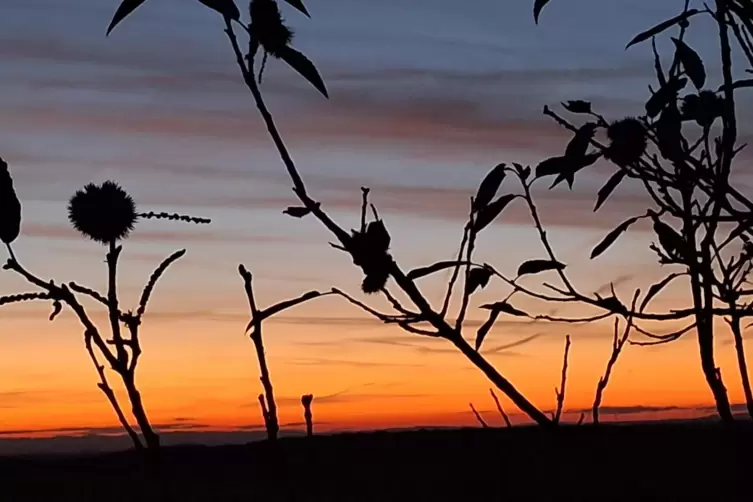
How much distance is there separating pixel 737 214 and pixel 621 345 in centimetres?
36

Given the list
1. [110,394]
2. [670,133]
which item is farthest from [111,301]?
[670,133]

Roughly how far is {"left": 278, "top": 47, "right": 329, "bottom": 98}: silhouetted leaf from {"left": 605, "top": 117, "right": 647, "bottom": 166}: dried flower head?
571 millimetres

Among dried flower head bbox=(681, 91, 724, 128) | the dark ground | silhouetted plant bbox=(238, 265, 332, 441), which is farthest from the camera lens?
dried flower head bbox=(681, 91, 724, 128)

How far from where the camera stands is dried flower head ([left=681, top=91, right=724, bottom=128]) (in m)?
2.07

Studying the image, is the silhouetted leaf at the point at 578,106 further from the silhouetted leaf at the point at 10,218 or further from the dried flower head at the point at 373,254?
the silhouetted leaf at the point at 10,218

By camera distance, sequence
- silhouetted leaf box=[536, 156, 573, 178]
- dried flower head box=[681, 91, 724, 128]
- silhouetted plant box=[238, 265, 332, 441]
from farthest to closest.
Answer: dried flower head box=[681, 91, 724, 128] → silhouetted leaf box=[536, 156, 573, 178] → silhouetted plant box=[238, 265, 332, 441]

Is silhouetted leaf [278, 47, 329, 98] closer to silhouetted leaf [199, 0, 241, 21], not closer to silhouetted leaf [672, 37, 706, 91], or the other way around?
silhouetted leaf [199, 0, 241, 21]

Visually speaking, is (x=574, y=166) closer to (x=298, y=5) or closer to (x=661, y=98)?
(x=661, y=98)

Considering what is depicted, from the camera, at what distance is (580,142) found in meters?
1.92

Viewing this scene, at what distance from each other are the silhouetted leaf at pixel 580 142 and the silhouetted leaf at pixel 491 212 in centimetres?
13

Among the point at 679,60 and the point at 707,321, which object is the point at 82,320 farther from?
the point at 679,60

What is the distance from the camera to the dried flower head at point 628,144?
187cm

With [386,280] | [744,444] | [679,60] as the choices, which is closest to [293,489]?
[386,280]

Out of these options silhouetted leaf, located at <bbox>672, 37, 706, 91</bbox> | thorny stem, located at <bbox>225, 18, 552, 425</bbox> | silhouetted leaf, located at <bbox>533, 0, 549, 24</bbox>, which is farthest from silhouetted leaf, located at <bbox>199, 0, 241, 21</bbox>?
silhouetted leaf, located at <bbox>672, 37, 706, 91</bbox>
